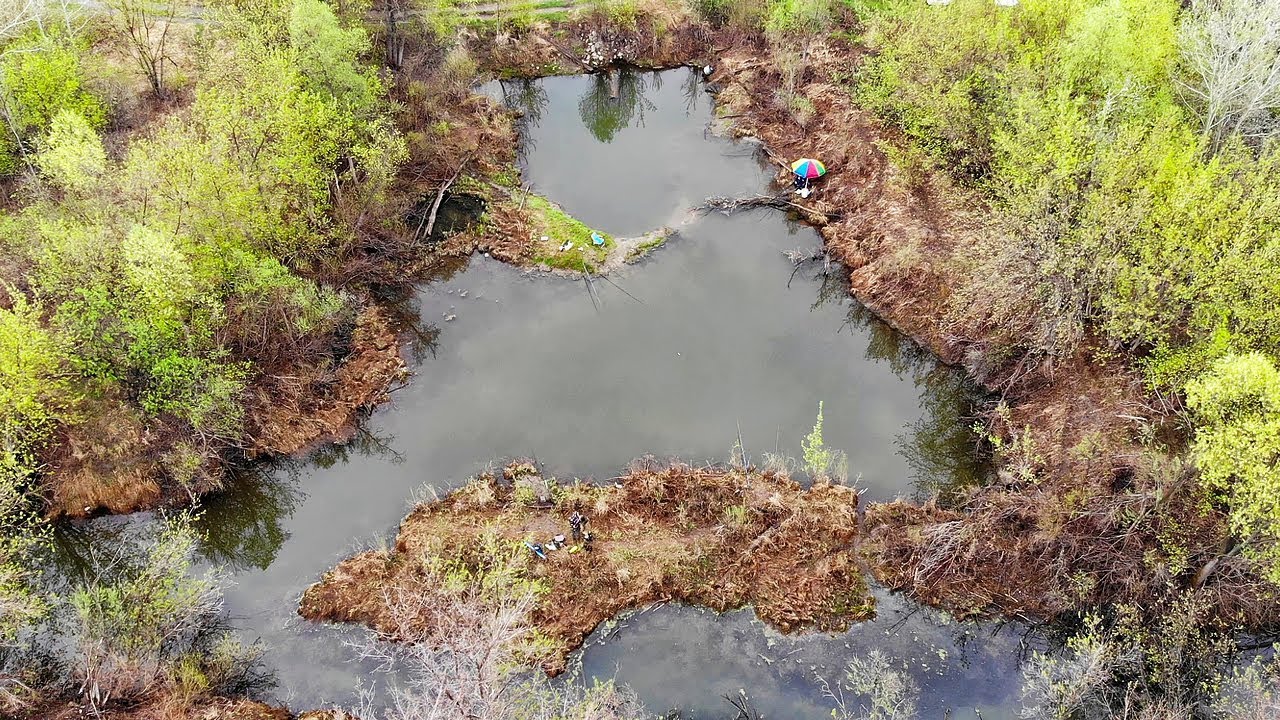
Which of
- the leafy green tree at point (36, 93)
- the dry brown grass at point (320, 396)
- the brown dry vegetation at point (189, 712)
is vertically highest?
the leafy green tree at point (36, 93)

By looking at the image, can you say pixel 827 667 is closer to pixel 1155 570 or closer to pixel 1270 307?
pixel 1155 570

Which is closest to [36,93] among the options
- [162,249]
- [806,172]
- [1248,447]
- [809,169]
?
[162,249]

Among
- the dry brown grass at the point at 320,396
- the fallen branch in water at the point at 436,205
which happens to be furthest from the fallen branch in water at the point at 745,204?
the dry brown grass at the point at 320,396

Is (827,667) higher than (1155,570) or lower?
lower

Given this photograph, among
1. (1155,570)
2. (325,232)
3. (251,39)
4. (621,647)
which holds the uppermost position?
(251,39)

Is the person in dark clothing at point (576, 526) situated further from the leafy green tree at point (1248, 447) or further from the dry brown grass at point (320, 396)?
the leafy green tree at point (1248, 447)

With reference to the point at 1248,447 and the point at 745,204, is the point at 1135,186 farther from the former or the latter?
the point at 745,204

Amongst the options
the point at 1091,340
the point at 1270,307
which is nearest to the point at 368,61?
the point at 1091,340
